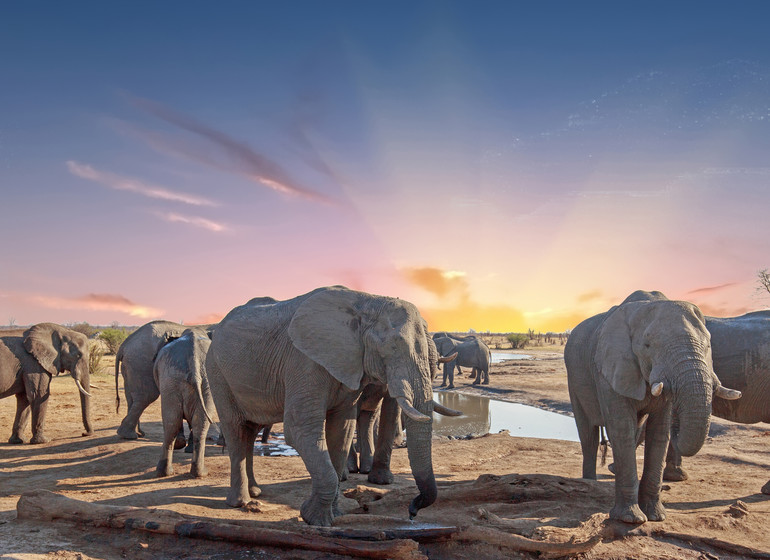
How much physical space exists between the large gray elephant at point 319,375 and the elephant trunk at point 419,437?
0.4 inches

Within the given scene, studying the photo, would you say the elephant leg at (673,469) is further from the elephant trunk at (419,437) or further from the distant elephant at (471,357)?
the distant elephant at (471,357)

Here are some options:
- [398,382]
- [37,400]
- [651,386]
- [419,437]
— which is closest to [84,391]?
[37,400]

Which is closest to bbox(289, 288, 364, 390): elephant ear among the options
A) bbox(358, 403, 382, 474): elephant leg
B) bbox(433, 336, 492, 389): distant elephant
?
bbox(358, 403, 382, 474): elephant leg

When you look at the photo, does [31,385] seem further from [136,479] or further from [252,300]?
[252,300]

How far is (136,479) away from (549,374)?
24.4 metres

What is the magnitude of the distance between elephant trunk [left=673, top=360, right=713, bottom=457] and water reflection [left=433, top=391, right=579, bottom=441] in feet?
31.9

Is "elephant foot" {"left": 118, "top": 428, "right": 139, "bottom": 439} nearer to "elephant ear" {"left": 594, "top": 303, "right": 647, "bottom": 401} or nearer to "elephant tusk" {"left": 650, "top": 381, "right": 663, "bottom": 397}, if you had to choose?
"elephant ear" {"left": 594, "top": 303, "right": 647, "bottom": 401}

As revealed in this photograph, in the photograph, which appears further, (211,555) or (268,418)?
(268,418)

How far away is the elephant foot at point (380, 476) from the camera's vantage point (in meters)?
9.07

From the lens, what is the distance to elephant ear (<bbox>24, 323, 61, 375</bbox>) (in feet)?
42.1

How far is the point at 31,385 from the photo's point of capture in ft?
41.2

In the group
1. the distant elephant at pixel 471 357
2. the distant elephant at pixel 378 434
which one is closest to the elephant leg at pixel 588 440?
the distant elephant at pixel 378 434

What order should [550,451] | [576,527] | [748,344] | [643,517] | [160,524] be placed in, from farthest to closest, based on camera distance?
[550,451] → [748,344] → [643,517] → [576,527] → [160,524]

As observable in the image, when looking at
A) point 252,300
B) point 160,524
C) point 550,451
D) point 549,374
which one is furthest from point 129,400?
point 549,374
